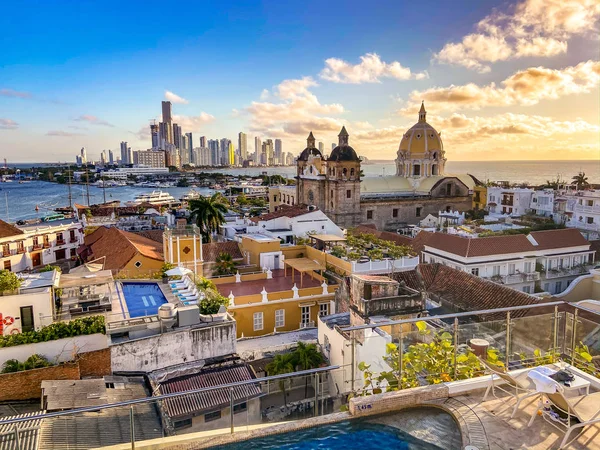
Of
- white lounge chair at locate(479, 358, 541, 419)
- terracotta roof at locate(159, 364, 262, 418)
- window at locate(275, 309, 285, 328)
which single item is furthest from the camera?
window at locate(275, 309, 285, 328)

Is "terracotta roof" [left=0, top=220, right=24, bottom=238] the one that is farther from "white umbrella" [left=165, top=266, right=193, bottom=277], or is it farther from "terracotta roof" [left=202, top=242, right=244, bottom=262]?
"white umbrella" [left=165, top=266, right=193, bottom=277]

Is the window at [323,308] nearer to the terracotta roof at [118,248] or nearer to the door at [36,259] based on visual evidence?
the terracotta roof at [118,248]

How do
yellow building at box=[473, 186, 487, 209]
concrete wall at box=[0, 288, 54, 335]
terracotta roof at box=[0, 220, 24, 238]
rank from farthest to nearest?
yellow building at box=[473, 186, 487, 209], terracotta roof at box=[0, 220, 24, 238], concrete wall at box=[0, 288, 54, 335]

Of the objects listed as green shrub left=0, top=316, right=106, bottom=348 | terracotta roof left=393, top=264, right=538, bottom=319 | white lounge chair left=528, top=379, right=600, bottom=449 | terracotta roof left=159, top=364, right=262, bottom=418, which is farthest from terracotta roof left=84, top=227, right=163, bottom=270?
white lounge chair left=528, top=379, right=600, bottom=449

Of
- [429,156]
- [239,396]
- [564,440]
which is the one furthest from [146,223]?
[564,440]

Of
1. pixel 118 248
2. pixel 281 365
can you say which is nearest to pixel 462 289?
pixel 281 365
